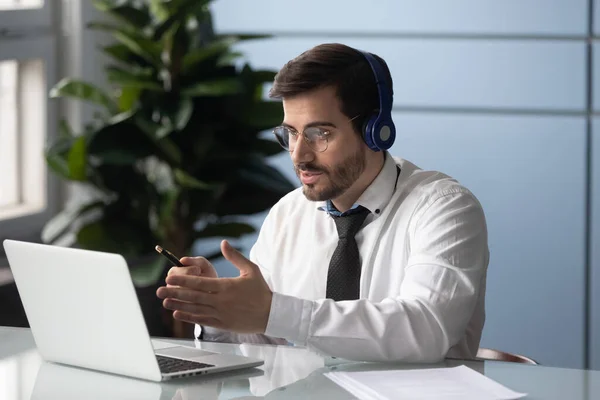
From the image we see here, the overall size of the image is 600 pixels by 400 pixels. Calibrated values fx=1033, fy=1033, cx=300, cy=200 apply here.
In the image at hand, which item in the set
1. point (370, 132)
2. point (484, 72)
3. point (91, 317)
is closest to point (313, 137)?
point (370, 132)

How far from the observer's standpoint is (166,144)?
11.9 feet

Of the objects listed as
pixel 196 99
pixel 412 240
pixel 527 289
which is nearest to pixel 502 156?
pixel 527 289

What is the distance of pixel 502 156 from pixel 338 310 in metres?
2.14

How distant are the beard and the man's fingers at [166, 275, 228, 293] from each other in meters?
0.51

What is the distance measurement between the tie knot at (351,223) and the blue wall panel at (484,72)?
174 centimetres

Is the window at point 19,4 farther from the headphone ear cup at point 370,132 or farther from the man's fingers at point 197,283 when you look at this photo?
the man's fingers at point 197,283

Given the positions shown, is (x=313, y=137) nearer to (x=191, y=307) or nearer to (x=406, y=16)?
(x=191, y=307)

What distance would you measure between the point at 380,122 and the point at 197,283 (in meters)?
0.65

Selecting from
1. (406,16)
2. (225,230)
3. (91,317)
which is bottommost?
(225,230)

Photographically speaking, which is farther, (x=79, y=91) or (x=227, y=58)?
(x=227, y=58)

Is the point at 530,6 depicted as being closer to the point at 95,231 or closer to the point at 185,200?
the point at 185,200

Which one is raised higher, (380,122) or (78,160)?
(380,122)

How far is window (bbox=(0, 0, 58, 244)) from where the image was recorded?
3.78 meters

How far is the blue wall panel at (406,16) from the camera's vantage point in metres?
3.73
